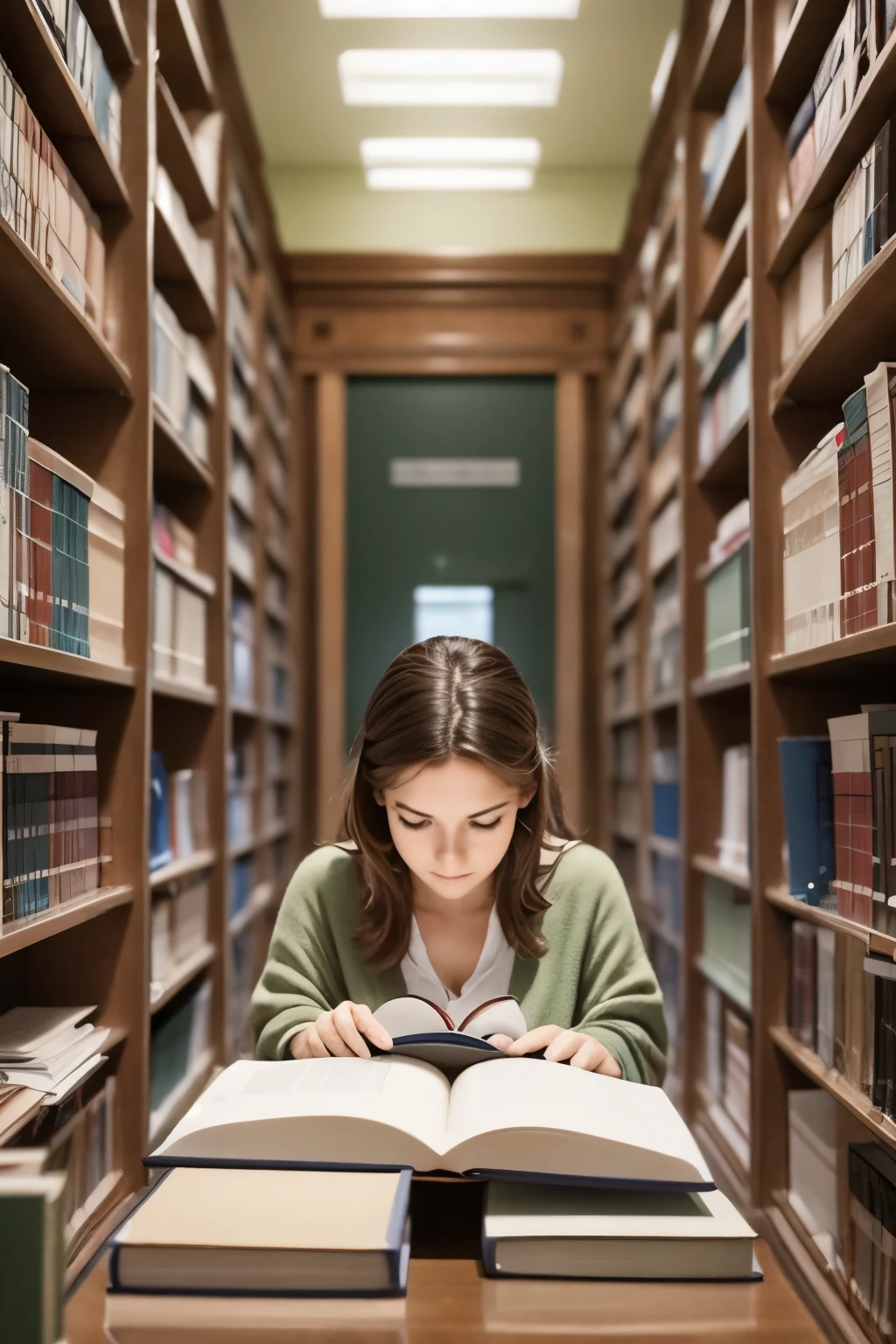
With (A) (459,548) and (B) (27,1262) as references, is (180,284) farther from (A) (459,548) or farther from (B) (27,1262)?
(B) (27,1262)

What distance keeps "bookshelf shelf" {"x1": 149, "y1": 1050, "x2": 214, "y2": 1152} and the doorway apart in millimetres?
1893

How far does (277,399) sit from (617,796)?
1994 mm

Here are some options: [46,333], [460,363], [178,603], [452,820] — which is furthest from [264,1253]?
[460,363]

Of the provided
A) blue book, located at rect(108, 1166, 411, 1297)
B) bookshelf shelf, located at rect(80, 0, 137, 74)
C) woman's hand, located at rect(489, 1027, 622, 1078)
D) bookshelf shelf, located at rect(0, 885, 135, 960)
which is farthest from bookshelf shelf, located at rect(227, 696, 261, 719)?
blue book, located at rect(108, 1166, 411, 1297)

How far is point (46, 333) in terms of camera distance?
171cm

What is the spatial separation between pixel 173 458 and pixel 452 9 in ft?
5.24

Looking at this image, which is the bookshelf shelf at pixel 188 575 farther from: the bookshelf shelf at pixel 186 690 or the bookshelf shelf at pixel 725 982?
the bookshelf shelf at pixel 725 982

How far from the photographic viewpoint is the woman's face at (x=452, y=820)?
121 cm

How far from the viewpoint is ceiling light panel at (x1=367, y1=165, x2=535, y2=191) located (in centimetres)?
421

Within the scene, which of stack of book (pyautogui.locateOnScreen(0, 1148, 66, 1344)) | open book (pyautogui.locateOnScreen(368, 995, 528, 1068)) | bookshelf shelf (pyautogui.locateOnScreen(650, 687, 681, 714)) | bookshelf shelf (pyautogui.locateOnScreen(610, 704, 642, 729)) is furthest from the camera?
bookshelf shelf (pyautogui.locateOnScreen(610, 704, 642, 729))

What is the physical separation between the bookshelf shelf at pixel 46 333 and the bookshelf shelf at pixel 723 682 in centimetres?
125

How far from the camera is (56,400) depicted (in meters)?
2.00

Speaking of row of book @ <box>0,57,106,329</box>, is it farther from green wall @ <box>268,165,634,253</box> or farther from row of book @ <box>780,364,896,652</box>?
green wall @ <box>268,165,634,253</box>

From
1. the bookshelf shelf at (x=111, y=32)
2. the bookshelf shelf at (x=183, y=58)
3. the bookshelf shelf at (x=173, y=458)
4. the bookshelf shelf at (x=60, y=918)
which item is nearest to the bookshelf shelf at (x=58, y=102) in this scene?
the bookshelf shelf at (x=111, y=32)
